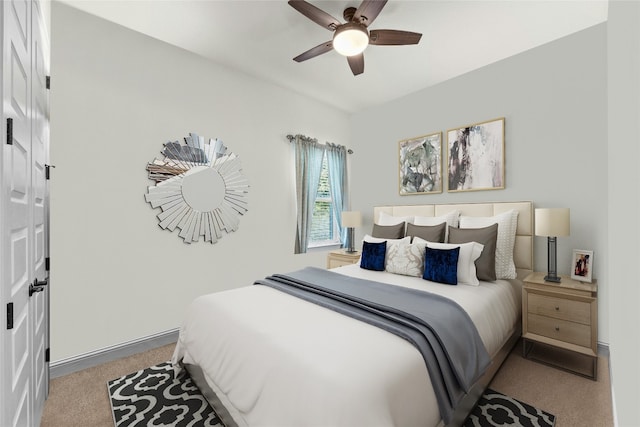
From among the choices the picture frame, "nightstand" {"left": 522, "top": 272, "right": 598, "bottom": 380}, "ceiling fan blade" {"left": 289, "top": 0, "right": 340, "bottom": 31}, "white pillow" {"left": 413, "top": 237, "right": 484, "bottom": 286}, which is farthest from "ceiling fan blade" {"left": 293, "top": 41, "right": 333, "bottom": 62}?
the picture frame

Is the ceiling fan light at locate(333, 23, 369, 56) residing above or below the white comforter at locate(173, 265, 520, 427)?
above

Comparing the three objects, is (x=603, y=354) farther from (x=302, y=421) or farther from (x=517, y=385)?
(x=302, y=421)

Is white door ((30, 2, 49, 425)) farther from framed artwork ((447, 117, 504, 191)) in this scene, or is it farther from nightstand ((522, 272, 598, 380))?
framed artwork ((447, 117, 504, 191))

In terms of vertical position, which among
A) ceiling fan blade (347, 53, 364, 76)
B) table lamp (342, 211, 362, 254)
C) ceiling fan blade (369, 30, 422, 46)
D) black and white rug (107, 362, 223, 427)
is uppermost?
ceiling fan blade (369, 30, 422, 46)

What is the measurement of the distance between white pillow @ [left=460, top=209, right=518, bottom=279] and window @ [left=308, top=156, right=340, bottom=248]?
2.16m

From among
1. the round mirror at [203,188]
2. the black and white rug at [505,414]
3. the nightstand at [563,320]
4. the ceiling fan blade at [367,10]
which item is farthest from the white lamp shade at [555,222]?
the round mirror at [203,188]

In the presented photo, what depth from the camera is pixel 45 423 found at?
5.73 ft

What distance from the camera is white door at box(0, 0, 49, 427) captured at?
99 cm

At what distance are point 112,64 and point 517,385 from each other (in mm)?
4166

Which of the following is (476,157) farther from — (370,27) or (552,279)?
(370,27)

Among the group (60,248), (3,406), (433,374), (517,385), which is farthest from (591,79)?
(60,248)

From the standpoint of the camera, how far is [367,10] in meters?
1.99

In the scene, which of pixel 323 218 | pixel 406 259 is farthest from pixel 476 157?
pixel 323 218

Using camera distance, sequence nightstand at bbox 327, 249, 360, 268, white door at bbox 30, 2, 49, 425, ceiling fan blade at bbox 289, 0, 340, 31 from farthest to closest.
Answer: nightstand at bbox 327, 249, 360, 268 < ceiling fan blade at bbox 289, 0, 340, 31 < white door at bbox 30, 2, 49, 425
